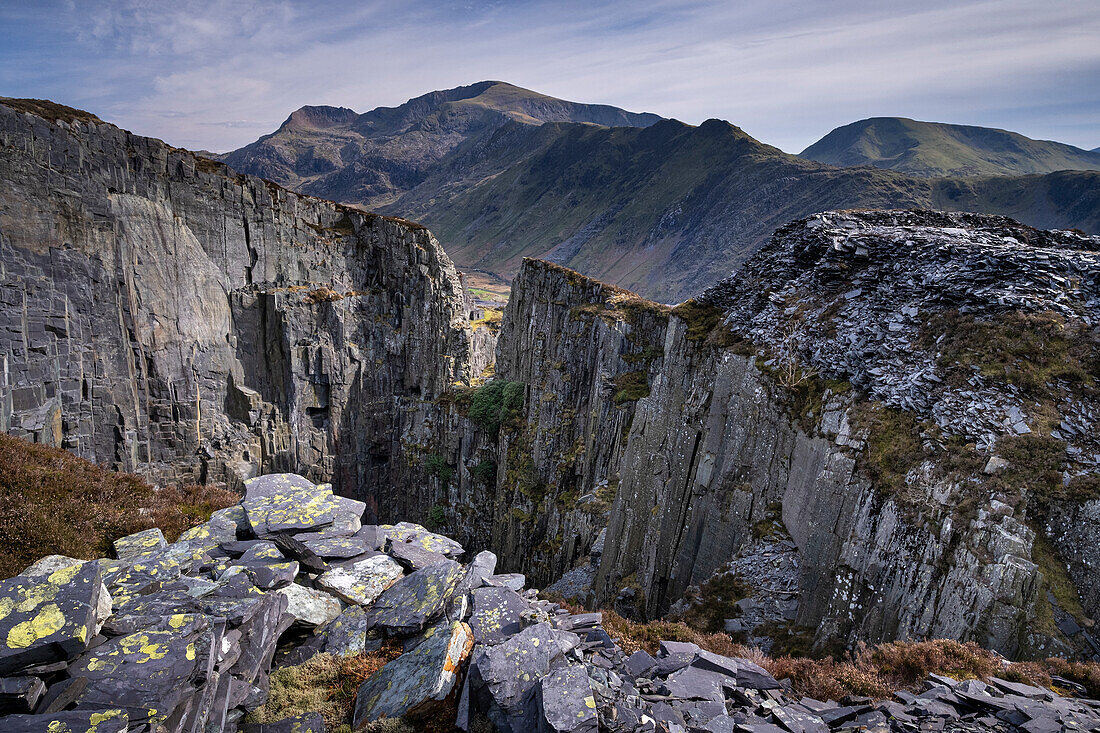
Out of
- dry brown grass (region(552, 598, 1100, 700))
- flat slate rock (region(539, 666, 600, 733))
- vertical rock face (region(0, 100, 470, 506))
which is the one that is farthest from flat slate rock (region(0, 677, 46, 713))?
vertical rock face (region(0, 100, 470, 506))

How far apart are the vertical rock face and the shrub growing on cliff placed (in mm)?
5952

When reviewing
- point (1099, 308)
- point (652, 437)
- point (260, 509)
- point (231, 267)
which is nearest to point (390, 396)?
point (231, 267)

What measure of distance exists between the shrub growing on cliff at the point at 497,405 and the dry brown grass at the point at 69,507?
2870 centimetres

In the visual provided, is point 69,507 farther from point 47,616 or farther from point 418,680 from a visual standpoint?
point 418,680

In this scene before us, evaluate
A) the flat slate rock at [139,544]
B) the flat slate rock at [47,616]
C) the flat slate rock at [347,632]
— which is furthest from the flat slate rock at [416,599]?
the flat slate rock at [139,544]

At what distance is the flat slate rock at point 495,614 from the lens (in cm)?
681

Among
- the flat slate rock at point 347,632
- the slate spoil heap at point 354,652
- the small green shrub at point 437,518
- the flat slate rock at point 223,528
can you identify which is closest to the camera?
the slate spoil heap at point 354,652

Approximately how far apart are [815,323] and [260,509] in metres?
16.4

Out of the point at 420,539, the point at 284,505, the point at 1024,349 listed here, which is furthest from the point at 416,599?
the point at 1024,349

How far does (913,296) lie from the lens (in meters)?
14.1

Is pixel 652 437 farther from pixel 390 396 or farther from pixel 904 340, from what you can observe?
pixel 390 396

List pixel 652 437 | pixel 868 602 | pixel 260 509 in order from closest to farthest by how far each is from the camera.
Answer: pixel 260 509
pixel 868 602
pixel 652 437

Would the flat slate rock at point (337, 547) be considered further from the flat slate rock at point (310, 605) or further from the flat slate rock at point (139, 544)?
the flat slate rock at point (139, 544)

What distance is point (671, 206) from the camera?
188 m
